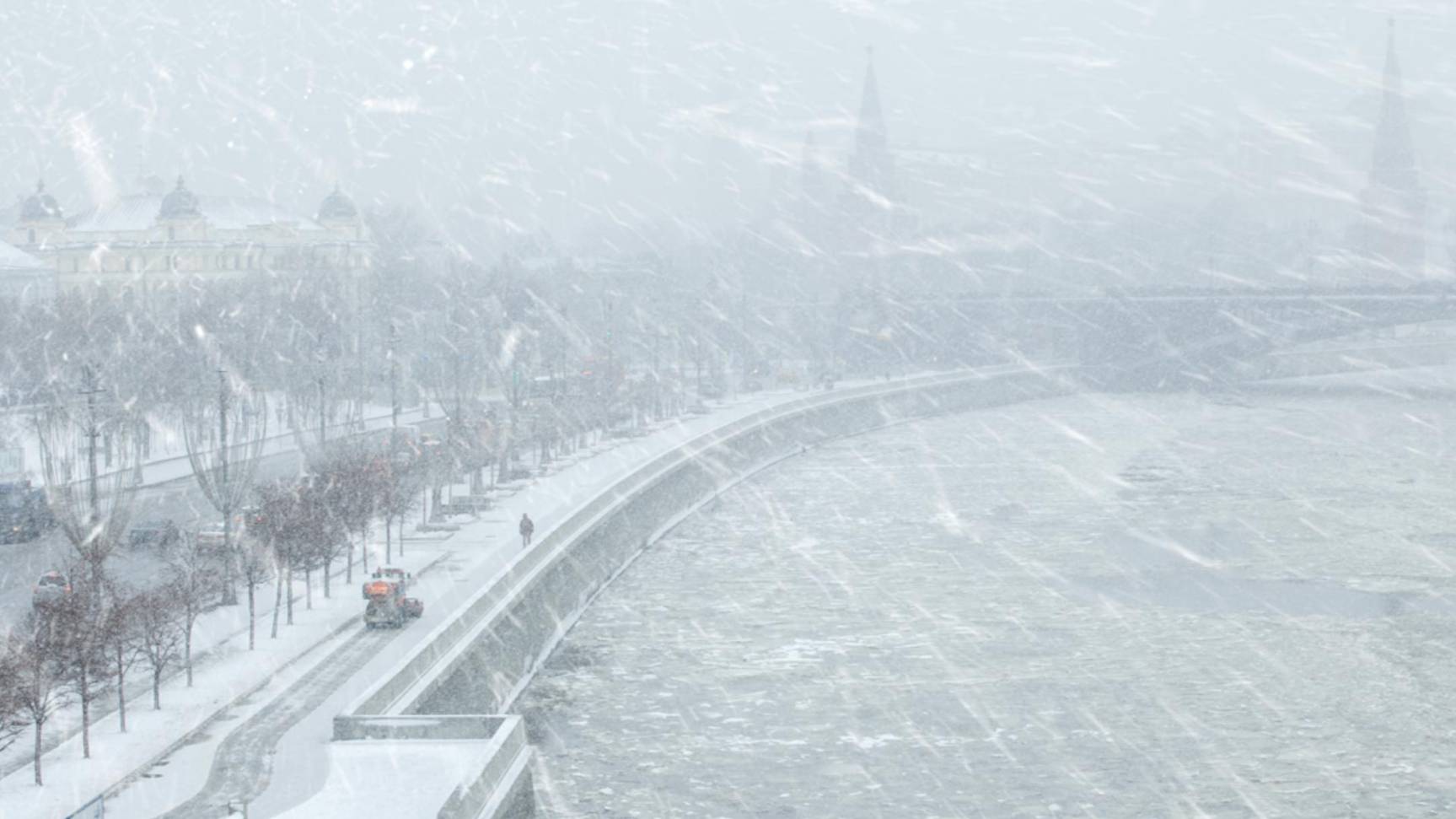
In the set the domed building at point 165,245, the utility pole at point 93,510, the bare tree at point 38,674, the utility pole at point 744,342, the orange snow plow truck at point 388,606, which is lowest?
the utility pole at point 744,342

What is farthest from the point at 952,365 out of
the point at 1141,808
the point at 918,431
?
the point at 1141,808

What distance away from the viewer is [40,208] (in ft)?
346

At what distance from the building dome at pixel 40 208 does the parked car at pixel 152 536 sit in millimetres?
74932

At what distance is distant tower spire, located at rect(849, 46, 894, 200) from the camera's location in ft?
497

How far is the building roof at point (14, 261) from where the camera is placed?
86.4 metres

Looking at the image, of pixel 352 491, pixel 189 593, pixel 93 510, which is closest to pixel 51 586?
pixel 93 510

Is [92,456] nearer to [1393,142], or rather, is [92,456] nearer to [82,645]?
[82,645]

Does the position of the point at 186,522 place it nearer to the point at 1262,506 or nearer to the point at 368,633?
the point at 368,633

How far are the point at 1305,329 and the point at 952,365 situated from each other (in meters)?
20.7

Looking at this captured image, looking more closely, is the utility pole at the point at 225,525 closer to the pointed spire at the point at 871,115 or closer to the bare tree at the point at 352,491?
the bare tree at the point at 352,491

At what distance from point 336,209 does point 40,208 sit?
60.3ft

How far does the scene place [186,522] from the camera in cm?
3875

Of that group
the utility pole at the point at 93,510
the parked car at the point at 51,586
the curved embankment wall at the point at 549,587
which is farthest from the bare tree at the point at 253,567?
the curved embankment wall at the point at 549,587

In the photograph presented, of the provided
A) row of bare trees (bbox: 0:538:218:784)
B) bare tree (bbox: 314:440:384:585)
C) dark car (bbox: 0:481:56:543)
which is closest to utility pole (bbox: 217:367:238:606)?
bare tree (bbox: 314:440:384:585)
